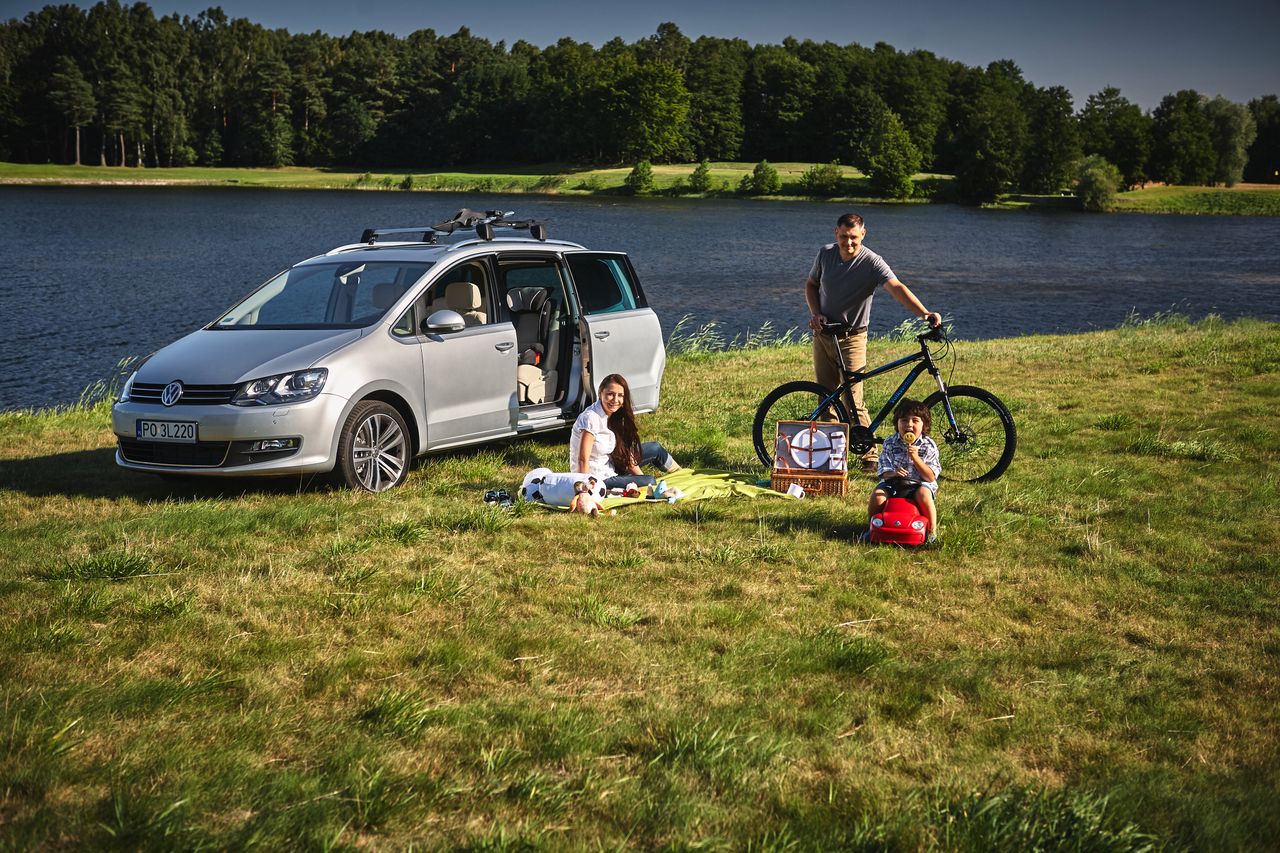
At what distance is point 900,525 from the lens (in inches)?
268

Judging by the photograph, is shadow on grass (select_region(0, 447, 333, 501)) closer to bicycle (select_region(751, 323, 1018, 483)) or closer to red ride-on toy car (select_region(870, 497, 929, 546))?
bicycle (select_region(751, 323, 1018, 483))

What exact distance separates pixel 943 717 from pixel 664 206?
84579 mm

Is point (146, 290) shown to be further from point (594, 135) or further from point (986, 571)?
point (594, 135)

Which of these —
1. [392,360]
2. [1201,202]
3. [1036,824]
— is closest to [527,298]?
[392,360]

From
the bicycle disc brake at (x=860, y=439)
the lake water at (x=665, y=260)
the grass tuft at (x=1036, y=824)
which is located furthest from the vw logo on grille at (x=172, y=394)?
the lake water at (x=665, y=260)

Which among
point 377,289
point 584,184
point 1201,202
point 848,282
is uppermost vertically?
point 584,184

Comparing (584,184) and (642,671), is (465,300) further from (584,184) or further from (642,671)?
(584,184)

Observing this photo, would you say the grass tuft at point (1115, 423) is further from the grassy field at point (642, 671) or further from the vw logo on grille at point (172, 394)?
the vw logo on grille at point (172, 394)

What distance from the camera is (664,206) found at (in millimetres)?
87000

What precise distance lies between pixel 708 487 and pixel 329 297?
3.59 meters

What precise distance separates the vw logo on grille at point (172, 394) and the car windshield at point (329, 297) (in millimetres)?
1046

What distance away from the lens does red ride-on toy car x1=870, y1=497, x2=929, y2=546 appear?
680cm

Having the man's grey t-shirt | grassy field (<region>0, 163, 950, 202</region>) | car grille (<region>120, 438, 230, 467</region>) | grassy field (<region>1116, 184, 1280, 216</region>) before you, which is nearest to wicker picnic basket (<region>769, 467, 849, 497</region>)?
the man's grey t-shirt

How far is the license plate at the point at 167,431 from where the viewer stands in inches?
320
